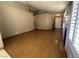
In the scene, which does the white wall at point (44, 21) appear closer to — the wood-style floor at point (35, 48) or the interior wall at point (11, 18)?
the interior wall at point (11, 18)

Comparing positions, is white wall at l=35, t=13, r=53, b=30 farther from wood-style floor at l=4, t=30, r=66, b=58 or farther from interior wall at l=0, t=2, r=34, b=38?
wood-style floor at l=4, t=30, r=66, b=58

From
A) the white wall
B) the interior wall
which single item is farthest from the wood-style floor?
the white wall

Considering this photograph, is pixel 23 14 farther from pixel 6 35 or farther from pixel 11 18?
pixel 6 35

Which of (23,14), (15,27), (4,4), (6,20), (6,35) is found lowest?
(6,35)

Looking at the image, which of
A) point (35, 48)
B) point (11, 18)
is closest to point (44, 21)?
point (11, 18)

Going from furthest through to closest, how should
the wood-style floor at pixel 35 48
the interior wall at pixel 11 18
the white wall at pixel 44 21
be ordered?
the white wall at pixel 44 21, the interior wall at pixel 11 18, the wood-style floor at pixel 35 48

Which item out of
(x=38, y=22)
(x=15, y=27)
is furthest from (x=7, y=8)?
(x=38, y=22)

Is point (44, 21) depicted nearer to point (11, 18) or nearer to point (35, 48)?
point (11, 18)

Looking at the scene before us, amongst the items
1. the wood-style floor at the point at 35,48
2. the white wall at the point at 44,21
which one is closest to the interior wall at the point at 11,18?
the wood-style floor at the point at 35,48

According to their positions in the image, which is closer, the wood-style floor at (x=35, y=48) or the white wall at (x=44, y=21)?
the wood-style floor at (x=35, y=48)

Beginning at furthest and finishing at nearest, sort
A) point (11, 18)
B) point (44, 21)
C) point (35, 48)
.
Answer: point (44, 21)
point (11, 18)
point (35, 48)

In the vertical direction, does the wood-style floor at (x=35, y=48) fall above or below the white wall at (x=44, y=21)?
below

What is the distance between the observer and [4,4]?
4441mm

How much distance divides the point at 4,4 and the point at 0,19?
37.7 inches
